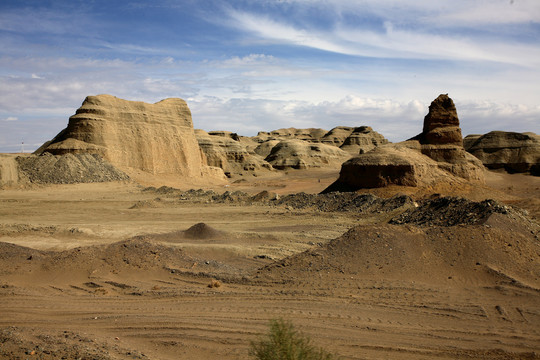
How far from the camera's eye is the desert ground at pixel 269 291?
7.22m

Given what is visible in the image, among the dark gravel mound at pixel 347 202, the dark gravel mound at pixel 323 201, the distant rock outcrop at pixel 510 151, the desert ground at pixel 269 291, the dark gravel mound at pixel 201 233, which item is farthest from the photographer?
the distant rock outcrop at pixel 510 151

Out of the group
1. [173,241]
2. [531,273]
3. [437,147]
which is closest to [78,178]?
[173,241]

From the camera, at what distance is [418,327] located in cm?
801

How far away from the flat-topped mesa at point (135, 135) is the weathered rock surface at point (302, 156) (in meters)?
24.4

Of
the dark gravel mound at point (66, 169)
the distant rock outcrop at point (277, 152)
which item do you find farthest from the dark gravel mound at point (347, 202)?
the distant rock outcrop at point (277, 152)

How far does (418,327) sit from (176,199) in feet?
70.2

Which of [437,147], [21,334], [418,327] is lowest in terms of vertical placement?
[418,327]

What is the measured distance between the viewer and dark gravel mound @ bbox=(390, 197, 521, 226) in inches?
543

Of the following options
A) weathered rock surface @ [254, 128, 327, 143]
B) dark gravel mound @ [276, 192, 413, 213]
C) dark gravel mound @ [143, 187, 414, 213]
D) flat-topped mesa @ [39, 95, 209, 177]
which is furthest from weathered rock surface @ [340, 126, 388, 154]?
dark gravel mound @ [276, 192, 413, 213]

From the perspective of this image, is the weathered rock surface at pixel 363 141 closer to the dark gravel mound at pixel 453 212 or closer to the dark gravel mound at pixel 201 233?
the dark gravel mound at pixel 453 212

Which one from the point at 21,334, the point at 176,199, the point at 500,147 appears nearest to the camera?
the point at 21,334

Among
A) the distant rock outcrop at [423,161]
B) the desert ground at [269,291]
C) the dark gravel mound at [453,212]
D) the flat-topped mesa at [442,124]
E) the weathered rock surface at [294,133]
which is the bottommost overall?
the desert ground at [269,291]

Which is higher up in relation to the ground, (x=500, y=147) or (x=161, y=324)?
(x=500, y=147)

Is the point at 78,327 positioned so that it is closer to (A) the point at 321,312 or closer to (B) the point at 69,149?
(A) the point at 321,312
